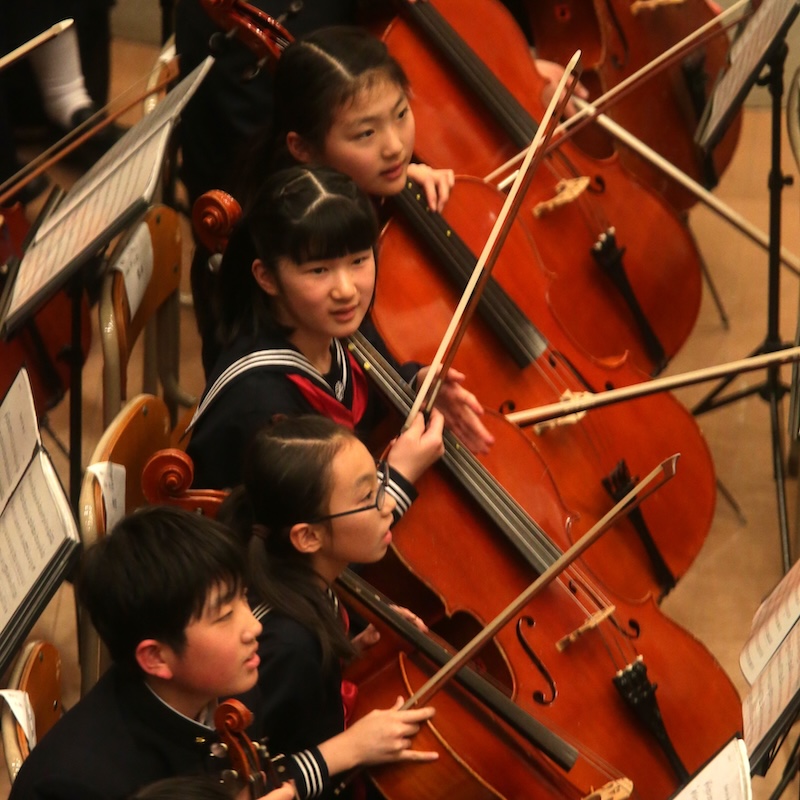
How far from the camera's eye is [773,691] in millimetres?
1239

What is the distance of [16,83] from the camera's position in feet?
9.00

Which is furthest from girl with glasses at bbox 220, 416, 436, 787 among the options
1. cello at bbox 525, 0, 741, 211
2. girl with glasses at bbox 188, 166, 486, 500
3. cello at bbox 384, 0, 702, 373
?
cello at bbox 525, 0, 741, 211

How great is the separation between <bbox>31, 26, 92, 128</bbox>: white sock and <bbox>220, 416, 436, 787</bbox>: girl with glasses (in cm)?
132

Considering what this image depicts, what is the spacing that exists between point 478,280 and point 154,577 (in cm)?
68

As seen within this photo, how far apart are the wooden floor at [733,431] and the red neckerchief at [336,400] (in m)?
0.67

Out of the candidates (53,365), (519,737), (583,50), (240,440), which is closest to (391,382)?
(240,440)

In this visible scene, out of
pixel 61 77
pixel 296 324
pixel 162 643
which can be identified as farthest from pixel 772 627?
pixel 61 77

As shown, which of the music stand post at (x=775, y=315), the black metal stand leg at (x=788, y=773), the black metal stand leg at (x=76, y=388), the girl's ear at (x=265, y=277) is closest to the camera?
the black metal stand leg at (x=788, y=773)

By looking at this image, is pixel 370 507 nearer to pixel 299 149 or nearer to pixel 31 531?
pixel 31 531

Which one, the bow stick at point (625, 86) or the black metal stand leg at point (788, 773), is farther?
the bow stick at point (625, 86)

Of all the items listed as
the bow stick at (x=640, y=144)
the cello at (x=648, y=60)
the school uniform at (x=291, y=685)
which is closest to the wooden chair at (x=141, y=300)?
the school uniform at (x=291, y=685)

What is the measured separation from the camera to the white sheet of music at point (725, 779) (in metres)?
1.08

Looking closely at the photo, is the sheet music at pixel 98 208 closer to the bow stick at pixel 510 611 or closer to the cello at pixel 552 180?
the cello at pixel 552 180

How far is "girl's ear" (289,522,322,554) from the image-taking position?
4.94 ft
